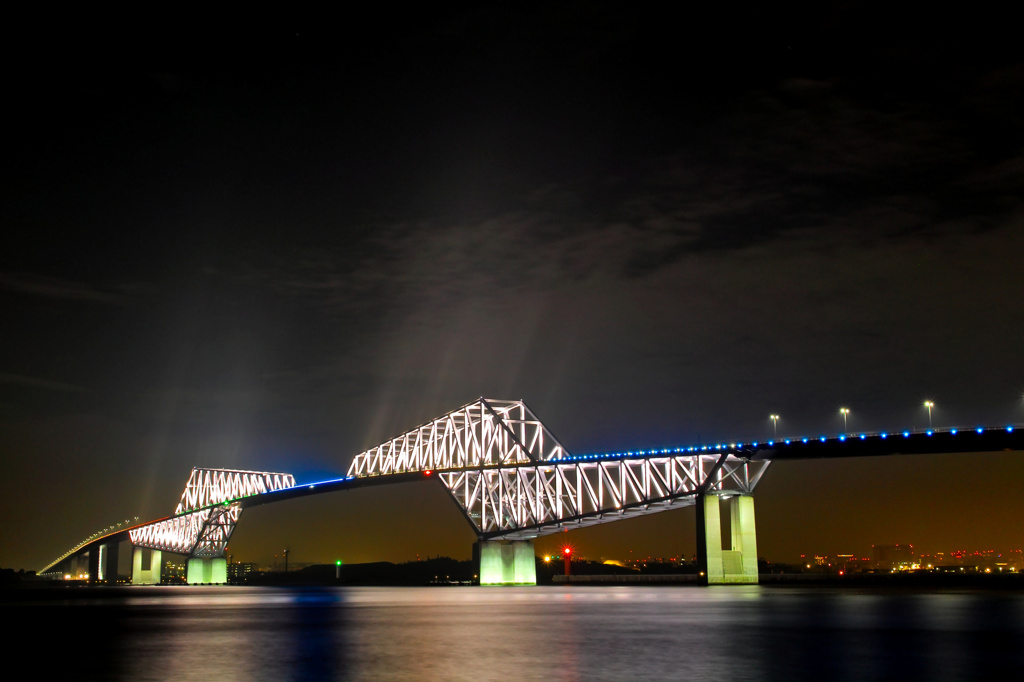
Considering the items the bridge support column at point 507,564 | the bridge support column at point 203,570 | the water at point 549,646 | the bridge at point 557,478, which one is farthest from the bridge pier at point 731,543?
the bridge support column at point 203,570

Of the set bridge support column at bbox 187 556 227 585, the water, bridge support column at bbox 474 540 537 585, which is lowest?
bridge support column at bbox 187 556 227 585

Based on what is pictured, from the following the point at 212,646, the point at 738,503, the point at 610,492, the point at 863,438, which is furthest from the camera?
the point at 610,492

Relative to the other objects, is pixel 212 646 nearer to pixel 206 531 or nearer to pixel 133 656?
pixel 133 656

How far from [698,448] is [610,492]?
16236mm

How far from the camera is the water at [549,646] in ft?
71.6

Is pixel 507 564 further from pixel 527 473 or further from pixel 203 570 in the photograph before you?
pixel 203 570

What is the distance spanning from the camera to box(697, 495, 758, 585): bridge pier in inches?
3809

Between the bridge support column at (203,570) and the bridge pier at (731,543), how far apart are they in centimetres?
12364

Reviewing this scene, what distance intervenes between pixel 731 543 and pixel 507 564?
1509 inches

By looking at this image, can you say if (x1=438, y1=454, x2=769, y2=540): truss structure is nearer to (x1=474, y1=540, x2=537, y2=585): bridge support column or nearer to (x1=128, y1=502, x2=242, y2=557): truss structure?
(x1=474, y1=540, x2=537, y2=585): bridge support column

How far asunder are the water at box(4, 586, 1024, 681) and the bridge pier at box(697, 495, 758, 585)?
164ft

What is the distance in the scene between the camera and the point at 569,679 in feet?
65.9

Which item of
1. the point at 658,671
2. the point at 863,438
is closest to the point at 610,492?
the point at 863,438

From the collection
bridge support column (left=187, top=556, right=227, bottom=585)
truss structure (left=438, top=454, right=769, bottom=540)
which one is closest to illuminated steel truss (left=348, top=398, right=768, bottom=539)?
truss structure (left=438, top=454, right=769, bottom=540)
